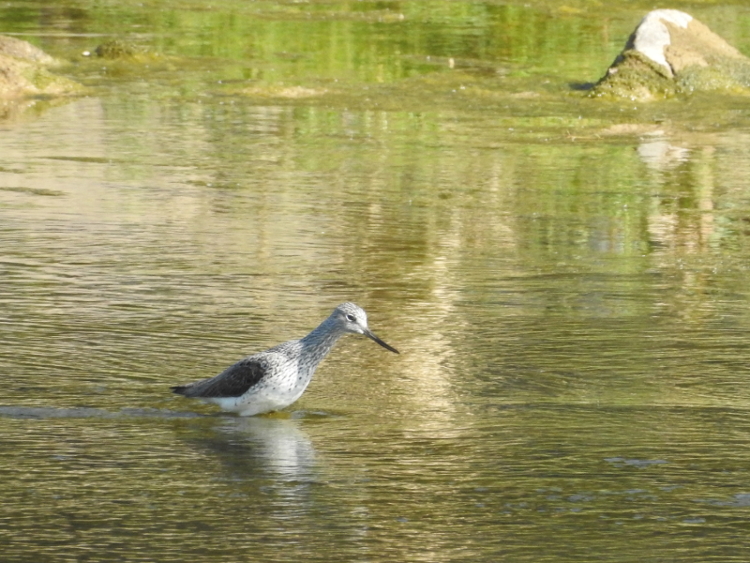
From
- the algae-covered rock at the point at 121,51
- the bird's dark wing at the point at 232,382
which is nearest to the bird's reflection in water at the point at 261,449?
the bird's dark wing at the point at 232,382

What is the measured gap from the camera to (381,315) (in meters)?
8.58

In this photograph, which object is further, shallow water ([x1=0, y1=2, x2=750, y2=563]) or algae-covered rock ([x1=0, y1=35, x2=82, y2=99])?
algae-covered rock ([x1=0, y1=35, x2=82, y2=99])

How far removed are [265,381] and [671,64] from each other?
A: 39.5 ft

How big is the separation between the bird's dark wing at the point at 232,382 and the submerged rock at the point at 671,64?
1117 cm

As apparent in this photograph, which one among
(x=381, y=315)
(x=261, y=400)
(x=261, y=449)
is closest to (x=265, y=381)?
(x=261, y=400)

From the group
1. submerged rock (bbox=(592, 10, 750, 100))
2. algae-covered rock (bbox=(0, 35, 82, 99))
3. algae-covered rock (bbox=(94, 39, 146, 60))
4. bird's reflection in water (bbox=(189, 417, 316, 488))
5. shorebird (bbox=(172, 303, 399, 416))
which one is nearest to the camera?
bird's reflection in water (bbox=(189, 417, 316, 488))

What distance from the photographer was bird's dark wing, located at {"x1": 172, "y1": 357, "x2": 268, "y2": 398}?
257 inches

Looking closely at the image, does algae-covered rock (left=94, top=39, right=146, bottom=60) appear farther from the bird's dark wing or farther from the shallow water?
the bird's dark wing

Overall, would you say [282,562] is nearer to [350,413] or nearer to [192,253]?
[350,413]

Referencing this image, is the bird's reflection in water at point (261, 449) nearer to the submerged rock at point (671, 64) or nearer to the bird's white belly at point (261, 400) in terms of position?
the bird's white belly at point (261, 400)

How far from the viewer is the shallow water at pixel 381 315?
5.39 meters

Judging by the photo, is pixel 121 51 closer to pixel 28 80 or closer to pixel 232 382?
pixel 28 80

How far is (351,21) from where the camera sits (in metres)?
23.2

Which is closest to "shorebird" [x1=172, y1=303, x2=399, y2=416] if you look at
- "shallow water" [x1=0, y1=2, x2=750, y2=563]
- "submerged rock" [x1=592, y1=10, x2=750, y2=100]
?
"shallow water" [x1=0, y1=2, x2=750, y2=563]
